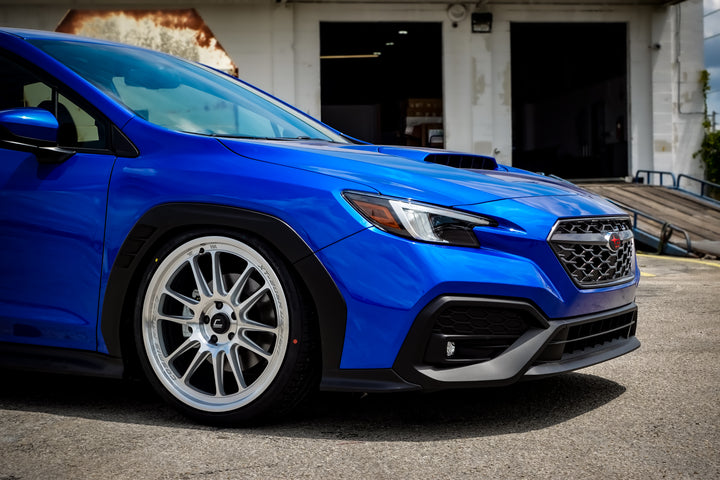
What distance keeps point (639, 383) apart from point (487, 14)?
19667 mm

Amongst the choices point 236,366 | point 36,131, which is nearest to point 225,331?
point 236,366

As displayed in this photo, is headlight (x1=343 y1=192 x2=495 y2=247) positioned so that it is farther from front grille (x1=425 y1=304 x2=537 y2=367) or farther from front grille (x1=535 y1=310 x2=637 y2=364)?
front grille (x1=535 y1=310 x2=637 y2=364)

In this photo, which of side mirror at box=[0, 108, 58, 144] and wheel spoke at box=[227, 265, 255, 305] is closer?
wheel spoke at box=[227, 265, 255, 305]

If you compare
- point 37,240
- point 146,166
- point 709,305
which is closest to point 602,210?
point 146,166

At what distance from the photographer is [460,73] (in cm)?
2228

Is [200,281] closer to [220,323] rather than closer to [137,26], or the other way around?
[220,323]

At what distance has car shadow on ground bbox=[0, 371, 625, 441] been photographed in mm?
3086

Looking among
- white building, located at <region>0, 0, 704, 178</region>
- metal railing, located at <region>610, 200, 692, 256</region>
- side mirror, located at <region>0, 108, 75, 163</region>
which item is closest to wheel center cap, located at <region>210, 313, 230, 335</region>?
side mirror, located at <region>0, 108, 75, 163</region>

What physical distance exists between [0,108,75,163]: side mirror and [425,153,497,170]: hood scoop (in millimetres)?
1490

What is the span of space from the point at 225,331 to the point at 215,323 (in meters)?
0.05

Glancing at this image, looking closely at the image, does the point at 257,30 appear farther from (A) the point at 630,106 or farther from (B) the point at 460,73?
(A) the point at 630,106

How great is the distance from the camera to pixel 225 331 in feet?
10.2

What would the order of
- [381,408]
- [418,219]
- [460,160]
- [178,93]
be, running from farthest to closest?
[178,93], [460,160], [381,408], [418,219]

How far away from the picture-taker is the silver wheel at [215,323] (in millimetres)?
3049
